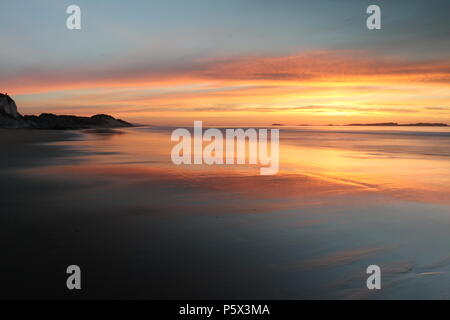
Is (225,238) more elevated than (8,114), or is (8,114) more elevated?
(8,114)

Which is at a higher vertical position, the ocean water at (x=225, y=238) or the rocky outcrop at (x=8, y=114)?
the rocky outcrop at (x=8, y=114)

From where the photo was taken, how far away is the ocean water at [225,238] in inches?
169

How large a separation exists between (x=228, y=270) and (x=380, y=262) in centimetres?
208

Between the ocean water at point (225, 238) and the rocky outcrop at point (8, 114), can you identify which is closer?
the ocean water at point (225, 238)

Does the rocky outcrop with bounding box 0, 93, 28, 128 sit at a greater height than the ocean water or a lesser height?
greater

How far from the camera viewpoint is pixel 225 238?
597 centimetres

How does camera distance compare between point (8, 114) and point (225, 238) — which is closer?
point (225, 238)

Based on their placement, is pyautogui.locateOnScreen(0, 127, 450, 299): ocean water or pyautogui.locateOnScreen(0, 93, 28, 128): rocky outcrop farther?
pyautogui.locateOnScreen(0, 93, 28, 128): rocky outcrop

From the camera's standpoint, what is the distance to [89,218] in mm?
6973

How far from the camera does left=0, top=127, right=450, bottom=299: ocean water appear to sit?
430cm

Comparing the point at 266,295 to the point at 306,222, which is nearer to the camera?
the point at 266,295
